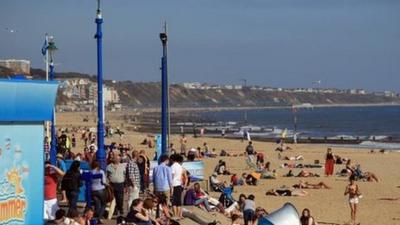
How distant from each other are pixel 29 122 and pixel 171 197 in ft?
15.4

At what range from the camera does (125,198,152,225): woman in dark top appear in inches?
448

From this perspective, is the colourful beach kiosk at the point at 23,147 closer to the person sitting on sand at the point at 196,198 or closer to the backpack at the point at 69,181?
the backpack at the point at 69,181

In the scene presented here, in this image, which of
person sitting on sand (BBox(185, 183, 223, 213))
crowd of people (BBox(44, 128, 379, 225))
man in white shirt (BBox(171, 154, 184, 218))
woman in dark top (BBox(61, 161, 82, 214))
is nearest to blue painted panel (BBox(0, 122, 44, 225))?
crowd of people (BBox(44, 128, 379, 225))

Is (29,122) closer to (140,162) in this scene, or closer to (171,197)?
(171,197)

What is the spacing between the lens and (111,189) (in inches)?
497

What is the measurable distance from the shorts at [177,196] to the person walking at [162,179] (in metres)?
0.55

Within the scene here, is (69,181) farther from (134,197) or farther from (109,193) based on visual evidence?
(134,197)

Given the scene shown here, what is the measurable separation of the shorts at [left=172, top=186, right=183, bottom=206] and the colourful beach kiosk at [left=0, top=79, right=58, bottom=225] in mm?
4259

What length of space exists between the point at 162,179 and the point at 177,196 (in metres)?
0.85

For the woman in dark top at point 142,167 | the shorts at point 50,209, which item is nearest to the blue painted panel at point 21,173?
the shorts at point 50,209

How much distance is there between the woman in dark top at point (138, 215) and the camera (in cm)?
1139

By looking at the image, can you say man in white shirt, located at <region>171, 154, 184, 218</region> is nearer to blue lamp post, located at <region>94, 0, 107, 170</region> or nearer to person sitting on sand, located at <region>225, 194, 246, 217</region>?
blue lamp post, located at <region>94, 0, 107, 170</region>

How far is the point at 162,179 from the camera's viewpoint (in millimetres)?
13211

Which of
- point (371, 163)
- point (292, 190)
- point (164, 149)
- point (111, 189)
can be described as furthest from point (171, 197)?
point (371, 163)
